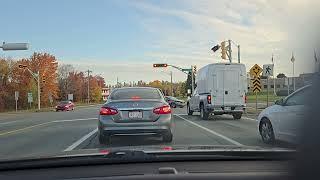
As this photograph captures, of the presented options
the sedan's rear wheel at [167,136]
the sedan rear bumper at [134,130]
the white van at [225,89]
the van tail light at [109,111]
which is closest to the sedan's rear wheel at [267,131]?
the sedan's rear wheel at [167,136]

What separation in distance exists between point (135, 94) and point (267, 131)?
338 cm

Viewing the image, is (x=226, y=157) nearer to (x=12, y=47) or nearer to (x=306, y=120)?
(x=306, y=120)

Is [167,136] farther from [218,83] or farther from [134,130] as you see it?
[218,83]

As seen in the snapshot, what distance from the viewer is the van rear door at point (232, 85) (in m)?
25.4

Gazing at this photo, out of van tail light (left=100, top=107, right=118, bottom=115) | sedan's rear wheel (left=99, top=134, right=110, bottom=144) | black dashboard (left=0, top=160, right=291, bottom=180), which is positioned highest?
van tail light (left=100, top=107, right=118, bottom=115)

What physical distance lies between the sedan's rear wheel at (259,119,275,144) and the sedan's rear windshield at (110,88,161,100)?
2.74 meters

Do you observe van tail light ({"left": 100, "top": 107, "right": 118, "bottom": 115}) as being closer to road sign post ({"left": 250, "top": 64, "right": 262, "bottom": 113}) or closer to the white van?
the white van

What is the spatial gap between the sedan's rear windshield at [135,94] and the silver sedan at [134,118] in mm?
255

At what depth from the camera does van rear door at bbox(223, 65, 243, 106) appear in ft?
83.2

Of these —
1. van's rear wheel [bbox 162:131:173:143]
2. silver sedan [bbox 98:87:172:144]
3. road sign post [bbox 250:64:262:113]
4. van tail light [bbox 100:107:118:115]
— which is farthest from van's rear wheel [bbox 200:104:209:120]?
van tail light [bbox 100:107:118:115]

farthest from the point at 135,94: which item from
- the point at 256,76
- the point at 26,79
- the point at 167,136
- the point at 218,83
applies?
the point at 26,79

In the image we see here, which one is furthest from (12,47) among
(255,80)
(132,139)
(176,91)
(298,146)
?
(176,91)

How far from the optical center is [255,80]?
108 feet

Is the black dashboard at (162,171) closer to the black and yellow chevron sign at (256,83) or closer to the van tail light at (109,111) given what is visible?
the van tail light at (109,111)
